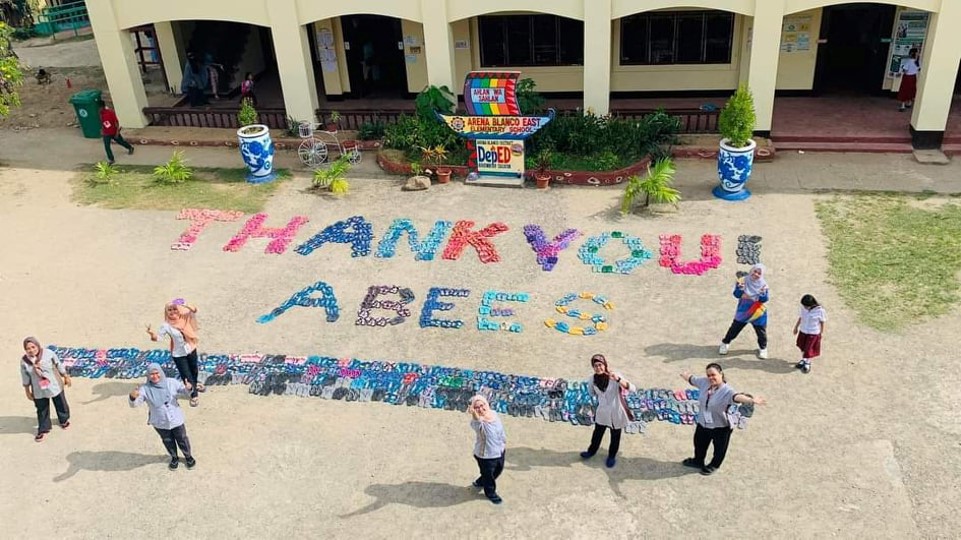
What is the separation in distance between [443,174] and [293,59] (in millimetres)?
4777

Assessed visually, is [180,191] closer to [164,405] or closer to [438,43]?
[438,43]

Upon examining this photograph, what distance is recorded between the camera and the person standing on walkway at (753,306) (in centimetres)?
941

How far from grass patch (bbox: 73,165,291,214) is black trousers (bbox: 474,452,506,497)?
8677 millimetres

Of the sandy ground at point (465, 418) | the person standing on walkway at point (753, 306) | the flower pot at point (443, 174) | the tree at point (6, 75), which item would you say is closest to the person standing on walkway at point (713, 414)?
the sandy ground at point (465, 418)

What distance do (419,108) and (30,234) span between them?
25.8ft

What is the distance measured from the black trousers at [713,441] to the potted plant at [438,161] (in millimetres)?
8732

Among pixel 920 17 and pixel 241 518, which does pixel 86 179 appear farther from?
pixel 920 17

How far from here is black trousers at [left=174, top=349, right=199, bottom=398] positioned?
9.36 metres

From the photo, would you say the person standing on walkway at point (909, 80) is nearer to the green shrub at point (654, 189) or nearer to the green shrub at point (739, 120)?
the green shrub at point (739, 120)

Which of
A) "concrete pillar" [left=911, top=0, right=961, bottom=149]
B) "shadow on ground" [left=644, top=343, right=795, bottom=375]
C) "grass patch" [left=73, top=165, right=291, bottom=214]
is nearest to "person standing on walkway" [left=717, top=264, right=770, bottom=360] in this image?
"shadow on ground" [left=644, top=343, right=795, bottom=375]

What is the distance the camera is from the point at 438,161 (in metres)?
15.8

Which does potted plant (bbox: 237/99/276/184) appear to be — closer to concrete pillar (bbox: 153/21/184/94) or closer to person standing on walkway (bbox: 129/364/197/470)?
concrete pillar (bbox: 153/21/184/94)

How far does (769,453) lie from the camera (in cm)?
837

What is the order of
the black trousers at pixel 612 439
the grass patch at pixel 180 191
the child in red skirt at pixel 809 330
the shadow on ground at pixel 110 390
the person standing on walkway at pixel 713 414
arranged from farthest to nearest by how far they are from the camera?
the grass patch at pixel 180 191 < the shadow on ground at pixel 110 390 < the child in red skirt at pixel 809 330 < the black trousers at pixel 612 439 < the person standing on walkway at pixel 713 414
